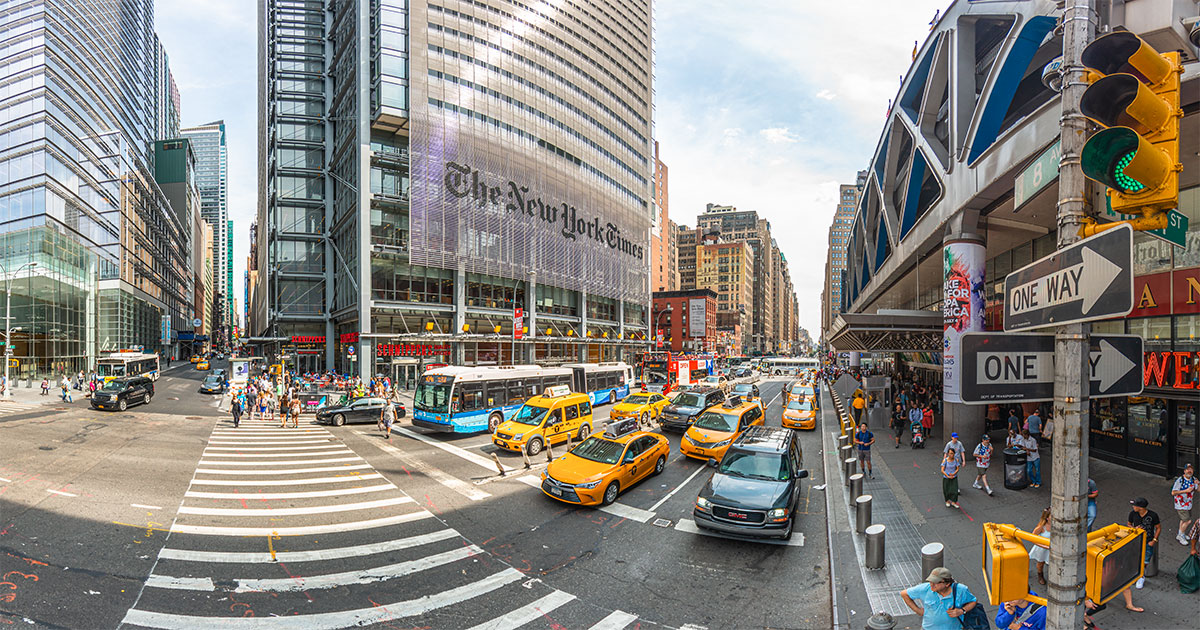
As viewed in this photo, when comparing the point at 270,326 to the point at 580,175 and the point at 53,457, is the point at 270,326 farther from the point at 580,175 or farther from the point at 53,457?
the point at 53,457

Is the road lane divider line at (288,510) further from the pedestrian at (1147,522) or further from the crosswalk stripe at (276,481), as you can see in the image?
the pedestrian at (1147,522)

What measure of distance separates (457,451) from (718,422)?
917cm

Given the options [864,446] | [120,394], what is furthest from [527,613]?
[120,394]

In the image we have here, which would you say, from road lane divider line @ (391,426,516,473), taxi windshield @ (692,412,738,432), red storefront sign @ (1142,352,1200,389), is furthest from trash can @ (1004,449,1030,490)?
road lane divider line @ (391,426,516,473)

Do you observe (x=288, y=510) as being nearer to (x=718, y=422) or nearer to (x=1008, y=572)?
(x=718, y=422)

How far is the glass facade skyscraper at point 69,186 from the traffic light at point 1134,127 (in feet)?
178

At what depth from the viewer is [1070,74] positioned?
342cm

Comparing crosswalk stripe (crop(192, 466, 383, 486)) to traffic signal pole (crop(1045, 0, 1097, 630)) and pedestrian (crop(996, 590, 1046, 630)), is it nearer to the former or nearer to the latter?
pedestrian (crop(996, 590, 1046, 630))

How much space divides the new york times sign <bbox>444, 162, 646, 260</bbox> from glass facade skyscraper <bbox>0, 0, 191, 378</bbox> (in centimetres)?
3135

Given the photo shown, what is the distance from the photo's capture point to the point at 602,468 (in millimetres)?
12766

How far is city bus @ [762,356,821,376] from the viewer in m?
81.6

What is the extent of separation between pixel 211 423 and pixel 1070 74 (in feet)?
101

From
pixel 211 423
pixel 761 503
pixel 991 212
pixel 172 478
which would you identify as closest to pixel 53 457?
pixel 172 478

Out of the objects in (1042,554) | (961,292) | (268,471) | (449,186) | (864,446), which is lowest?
(268,471)
